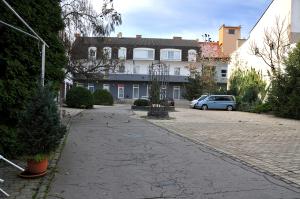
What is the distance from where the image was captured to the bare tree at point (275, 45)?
42094 millimetres

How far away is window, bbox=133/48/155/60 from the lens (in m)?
83.0

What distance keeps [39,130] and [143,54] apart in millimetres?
74454

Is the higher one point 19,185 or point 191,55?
point 191,55

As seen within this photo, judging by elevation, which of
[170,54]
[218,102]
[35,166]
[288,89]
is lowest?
[35,166]

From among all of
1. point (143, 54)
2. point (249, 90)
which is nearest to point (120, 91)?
point (143, 54)

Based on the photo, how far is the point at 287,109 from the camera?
3462cm

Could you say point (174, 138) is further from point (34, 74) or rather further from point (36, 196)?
point (36, 196)

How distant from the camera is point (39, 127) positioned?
30.3 feet

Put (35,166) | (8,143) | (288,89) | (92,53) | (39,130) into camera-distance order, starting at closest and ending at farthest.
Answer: (39,130) → (35,166) → (8,143) → (92,53) → (288,89)

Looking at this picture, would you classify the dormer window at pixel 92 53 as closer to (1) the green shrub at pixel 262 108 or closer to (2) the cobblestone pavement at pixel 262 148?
(2) the cobblestone pavement at pixel 262 148

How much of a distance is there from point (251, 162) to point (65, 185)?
4968 millimetres

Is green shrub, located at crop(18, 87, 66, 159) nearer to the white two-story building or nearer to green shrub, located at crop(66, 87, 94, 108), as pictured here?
green shrub, located at crop(66, 87, 94, 108)

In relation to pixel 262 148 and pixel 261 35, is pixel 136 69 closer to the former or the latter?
pixel 261 35

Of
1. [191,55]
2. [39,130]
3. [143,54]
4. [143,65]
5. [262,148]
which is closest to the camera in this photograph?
[39,130]
